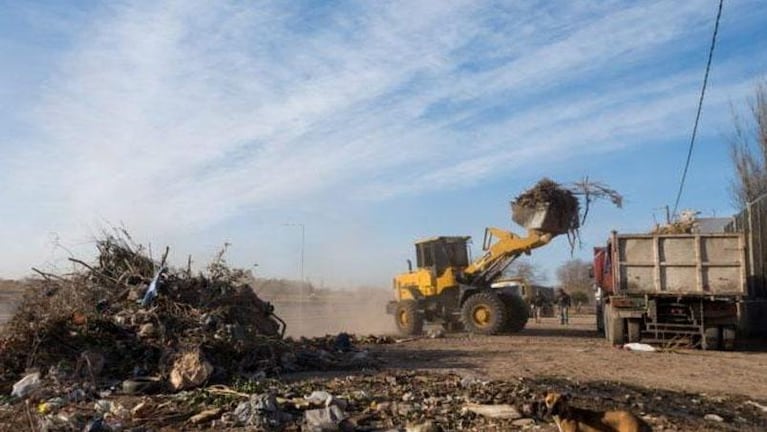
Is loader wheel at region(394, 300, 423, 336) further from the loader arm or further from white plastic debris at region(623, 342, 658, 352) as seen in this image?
white plastic debris at region(623, 342, 658, 352)

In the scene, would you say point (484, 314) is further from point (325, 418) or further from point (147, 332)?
point (325, 418)

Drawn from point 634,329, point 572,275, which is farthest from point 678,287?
point 572,275

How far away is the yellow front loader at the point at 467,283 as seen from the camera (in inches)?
768

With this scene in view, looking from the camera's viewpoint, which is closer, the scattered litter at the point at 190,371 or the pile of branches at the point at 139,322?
the scattered litter at the point at 190,371

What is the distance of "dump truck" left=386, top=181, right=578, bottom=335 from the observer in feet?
63.3

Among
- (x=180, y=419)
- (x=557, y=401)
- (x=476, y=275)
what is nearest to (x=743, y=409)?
(x=557, y=401)

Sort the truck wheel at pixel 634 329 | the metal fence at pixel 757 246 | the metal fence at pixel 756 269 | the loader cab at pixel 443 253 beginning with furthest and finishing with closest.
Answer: the loader cab at pixel 443 253 → the metal fence at pixel 757 246 → the metal fence at pixel 756 269 → the truck wheel at pixel 634 329

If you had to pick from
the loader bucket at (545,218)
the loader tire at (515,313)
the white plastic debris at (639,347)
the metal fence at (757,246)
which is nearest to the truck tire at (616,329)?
the white plastic debris at (639,347)

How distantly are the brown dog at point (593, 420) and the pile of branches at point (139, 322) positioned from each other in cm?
565

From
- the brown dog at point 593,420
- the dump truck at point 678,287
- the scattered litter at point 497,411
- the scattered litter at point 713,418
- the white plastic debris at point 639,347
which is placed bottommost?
the scattered litter at point 713,418

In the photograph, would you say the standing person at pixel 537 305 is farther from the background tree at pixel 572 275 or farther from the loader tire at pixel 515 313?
the background tree at pixel 572 275

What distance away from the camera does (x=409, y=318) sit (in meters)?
22.1

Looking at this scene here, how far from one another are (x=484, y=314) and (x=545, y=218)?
304 cm

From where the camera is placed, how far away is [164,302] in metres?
12.3
